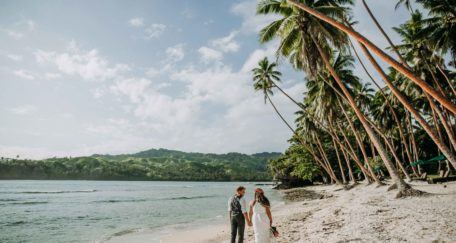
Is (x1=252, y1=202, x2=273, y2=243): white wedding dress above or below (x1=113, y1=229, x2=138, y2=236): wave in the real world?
above

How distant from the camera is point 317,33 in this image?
1612cm

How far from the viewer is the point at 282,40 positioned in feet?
55.1

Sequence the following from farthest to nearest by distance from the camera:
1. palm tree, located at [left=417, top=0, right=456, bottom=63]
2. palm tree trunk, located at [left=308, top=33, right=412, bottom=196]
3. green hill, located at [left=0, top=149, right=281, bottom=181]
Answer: green hill, located at [left=0, top=149, right=281, bottom=181], palm tree, located at [left=417, top=0, right=456, bottom=63], palm tree trunk, located at [left=308, top=33, right=412, bottom=196]

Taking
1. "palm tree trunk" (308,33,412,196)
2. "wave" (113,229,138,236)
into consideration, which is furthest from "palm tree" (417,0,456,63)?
"wave" (113,229,138,236)

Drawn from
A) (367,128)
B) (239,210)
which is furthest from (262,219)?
(367,128)

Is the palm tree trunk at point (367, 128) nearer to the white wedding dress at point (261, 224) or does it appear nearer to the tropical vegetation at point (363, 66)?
the tropical vegetation at point (363, 66)

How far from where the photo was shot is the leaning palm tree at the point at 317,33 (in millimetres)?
15050

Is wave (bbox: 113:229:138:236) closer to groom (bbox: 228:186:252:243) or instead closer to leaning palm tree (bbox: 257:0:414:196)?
groom (bbox: 228:186:252:243)

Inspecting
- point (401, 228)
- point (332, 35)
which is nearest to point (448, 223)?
point (401, 228)

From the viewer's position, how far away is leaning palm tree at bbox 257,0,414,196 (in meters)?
15.1

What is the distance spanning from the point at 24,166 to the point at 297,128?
138 metres

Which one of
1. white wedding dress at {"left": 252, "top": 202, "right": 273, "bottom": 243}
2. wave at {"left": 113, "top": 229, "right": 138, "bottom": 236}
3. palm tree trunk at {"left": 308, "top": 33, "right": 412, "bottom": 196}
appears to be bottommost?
wave at {"left": 113, "top": 229, "right": 138, "bottom": 236}

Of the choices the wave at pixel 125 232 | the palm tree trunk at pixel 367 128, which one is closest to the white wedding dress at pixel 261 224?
the palm tree trunk at pixel 367 128

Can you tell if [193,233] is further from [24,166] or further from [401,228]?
[24,166]
